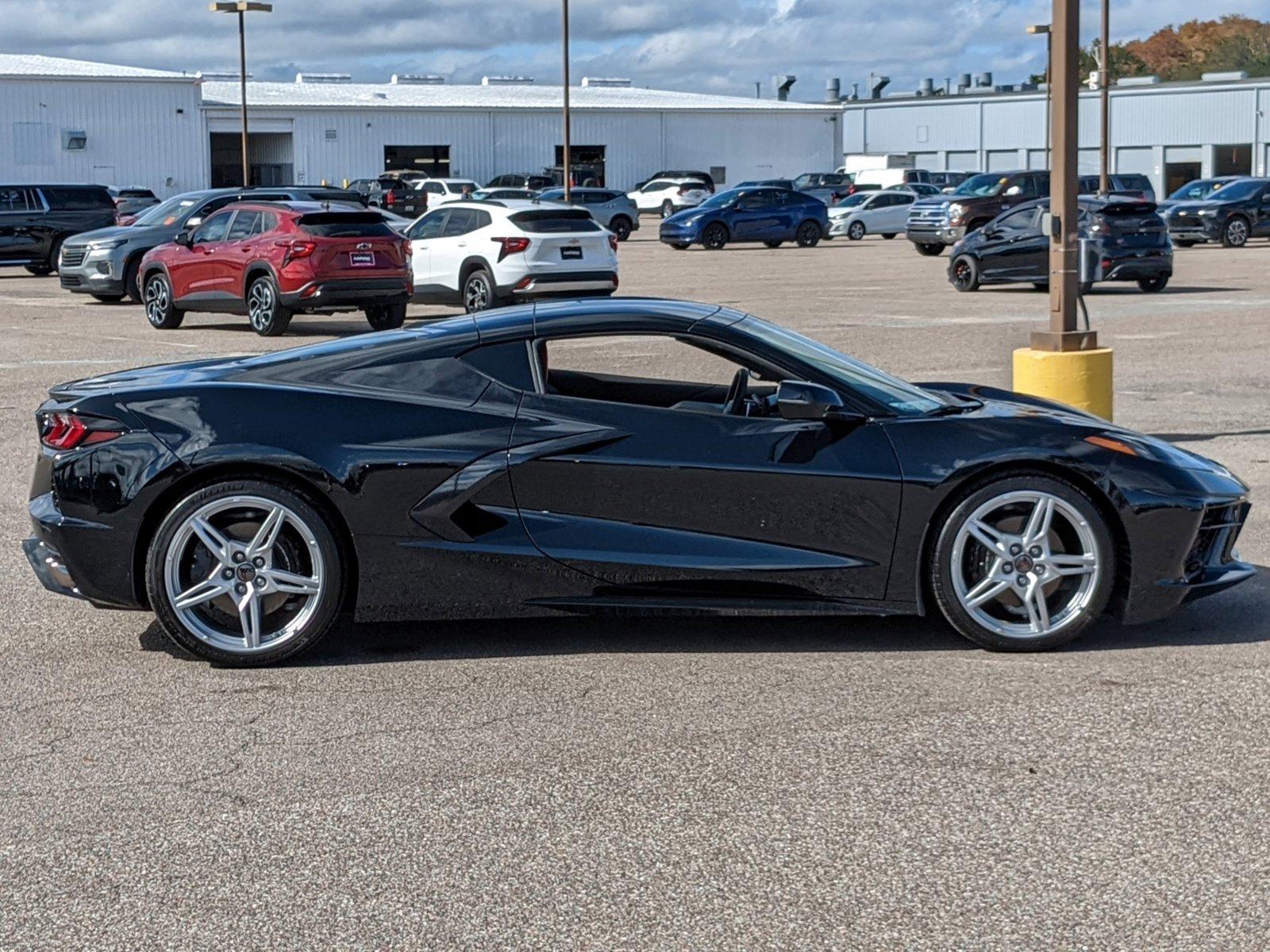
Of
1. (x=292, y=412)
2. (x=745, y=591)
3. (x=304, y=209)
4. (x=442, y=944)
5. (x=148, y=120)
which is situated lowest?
(x=442, y=944)

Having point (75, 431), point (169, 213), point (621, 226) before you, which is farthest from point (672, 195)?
point (75, 431)

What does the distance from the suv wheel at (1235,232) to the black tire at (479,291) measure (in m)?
23.7

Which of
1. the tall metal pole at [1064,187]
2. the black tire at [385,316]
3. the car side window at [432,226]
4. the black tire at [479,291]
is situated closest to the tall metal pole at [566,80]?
the car side window at [432,226]

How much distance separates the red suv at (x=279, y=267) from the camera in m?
20.4

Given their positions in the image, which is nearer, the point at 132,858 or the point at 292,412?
the point at 132,858

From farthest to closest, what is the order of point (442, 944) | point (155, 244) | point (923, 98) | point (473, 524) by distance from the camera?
point (923, 98) < point (155, 244) < point (473, 524) < point (442, 944)

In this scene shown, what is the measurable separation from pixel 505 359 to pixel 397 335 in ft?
1.65

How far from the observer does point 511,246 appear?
23281 mm

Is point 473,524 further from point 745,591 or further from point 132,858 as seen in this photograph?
point 132,858

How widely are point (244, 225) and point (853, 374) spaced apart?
1600 centimetres

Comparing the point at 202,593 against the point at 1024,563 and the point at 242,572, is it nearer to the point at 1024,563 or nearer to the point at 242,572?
the point at 242,572

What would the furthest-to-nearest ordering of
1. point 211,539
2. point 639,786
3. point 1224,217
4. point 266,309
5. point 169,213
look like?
point 1224,217 → point 169,213 → point 266,309 → point 211,539 → point 639,786

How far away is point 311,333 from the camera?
21.3 m

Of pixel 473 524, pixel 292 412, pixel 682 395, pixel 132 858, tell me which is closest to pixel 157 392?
pixel 292 412
